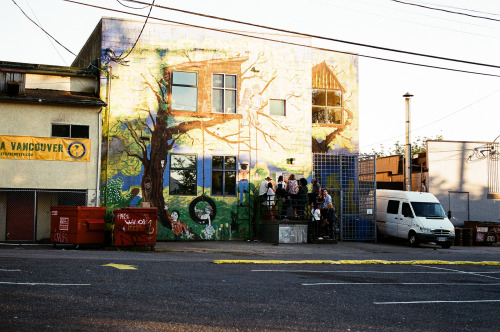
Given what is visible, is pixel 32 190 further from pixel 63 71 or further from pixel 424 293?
pixel 424 293

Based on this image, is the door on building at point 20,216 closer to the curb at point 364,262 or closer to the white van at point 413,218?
the curb at point 364,262

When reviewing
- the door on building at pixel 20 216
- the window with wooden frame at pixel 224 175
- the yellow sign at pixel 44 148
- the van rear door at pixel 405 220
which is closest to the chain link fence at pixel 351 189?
the van rear door at pixel 405 220

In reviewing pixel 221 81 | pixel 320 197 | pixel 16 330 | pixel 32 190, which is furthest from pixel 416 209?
pixel 16 330

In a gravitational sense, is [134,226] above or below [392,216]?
below

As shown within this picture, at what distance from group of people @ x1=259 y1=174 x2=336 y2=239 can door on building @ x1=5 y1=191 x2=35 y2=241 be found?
9252 millimetres

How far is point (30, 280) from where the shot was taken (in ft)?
32.4

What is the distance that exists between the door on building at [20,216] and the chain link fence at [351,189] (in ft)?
40.4

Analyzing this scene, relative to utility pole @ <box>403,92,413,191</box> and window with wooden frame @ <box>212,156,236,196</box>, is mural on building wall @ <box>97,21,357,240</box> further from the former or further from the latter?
utility pole @ <box>403,92,413,191</box>

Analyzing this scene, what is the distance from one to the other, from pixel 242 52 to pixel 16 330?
67.0 feet

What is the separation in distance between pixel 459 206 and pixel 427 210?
23.8 feet

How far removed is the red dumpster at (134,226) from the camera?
18688 mm

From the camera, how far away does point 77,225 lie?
1870 cm

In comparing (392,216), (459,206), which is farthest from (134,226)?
(459,206)

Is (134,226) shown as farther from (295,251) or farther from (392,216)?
(392,216)
